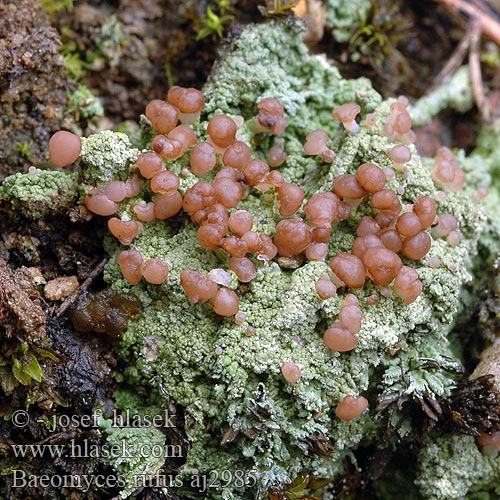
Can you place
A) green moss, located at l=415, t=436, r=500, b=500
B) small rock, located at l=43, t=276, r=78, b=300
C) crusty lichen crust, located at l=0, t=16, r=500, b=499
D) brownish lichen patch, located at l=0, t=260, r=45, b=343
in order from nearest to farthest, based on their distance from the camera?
brownish lichen patch, located at l=0, t=260, r=45, b=343
crusty lichen crust, located at l=0, t=16, r=500, b=499
small rock, located at l=43, t=276, r=78, b=300
green moss, located at l=415, t=436, r=500, b=500

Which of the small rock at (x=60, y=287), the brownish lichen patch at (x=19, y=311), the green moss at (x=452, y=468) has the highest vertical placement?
the green moss at (x=452, y=468)

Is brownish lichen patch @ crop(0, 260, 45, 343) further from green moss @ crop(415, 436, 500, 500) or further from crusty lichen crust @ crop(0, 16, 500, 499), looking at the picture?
green moss @ crop(415, 436, 500, 500)

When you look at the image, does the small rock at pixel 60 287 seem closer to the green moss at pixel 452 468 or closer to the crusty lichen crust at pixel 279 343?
the crusty lichen crust at pixel 279 343

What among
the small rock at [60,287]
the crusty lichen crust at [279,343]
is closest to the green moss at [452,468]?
the crusty lichen crust at [279,343]

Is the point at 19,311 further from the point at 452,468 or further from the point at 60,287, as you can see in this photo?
the point at 452,468

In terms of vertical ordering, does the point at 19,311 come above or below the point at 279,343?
below

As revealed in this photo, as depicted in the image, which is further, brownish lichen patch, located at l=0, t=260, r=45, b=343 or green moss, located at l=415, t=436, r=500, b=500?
green moss, located at l=415, t=436, r=500, b=500

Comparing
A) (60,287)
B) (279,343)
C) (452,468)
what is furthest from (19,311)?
(452,468)

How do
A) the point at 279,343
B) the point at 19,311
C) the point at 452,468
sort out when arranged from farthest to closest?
the point at 452,468 → the point at 279,343 → the point at 19,311

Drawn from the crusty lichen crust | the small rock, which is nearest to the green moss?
the crusty lichen crust

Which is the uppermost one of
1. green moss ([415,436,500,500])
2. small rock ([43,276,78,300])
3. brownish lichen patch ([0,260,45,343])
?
green moss ([415,436,500,500])
